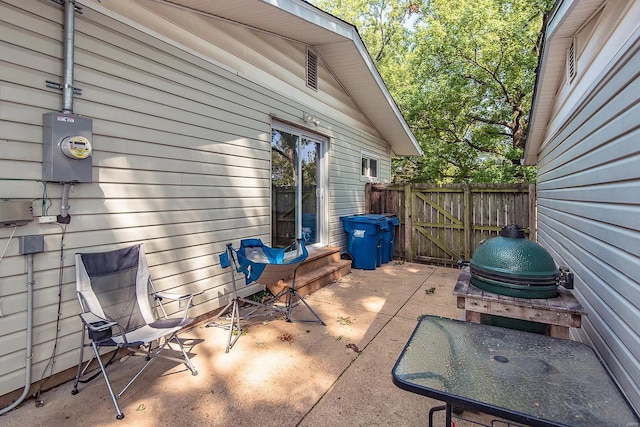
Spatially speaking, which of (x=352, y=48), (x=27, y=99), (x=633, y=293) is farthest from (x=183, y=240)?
(x=352, y=48)

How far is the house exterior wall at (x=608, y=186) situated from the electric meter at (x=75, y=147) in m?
3.45

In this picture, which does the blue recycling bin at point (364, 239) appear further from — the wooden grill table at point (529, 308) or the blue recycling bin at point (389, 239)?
the wooden grill table at point (529, 308)

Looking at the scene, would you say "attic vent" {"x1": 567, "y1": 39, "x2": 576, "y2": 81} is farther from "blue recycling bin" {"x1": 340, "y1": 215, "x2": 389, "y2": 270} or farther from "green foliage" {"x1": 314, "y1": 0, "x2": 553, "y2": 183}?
"green foliage" {"x1": 314, "y1": 0, "x2": 553, "y2": 183}

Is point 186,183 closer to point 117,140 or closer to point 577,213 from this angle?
point 117,140

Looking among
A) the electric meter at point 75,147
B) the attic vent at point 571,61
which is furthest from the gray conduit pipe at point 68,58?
the attic vent at point 571,61

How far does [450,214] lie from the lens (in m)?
6.93

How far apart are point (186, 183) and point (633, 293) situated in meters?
3.59

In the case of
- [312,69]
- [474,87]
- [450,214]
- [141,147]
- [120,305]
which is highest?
[474,87]

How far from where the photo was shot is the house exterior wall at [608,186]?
1.64m

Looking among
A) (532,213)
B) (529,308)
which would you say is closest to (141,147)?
(529,308)

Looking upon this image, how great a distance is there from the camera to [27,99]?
Answer: 2.32 m

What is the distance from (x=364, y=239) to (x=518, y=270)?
4.20 metres

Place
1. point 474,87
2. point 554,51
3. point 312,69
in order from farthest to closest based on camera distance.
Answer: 1. point 474,87
2. point 312,69
3. point 554,51

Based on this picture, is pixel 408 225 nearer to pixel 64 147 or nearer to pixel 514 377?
pixel 514 377
